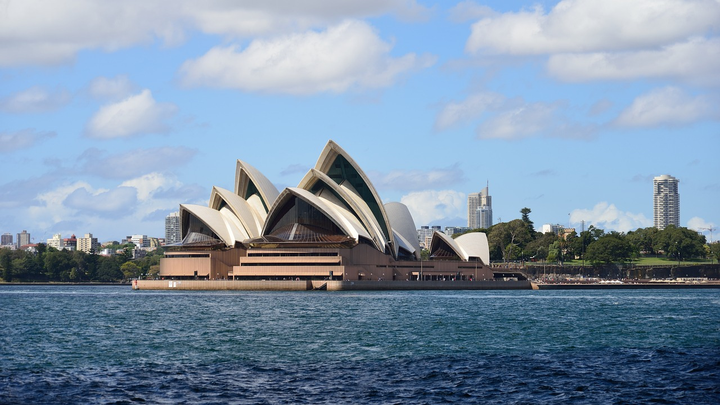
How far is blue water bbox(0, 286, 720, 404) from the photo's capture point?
2575cm

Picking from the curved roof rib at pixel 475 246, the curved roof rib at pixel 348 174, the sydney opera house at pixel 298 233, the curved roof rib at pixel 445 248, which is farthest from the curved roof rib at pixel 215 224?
the curved roof rib at pixel 475 246

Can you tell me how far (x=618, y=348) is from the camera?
38500 mm

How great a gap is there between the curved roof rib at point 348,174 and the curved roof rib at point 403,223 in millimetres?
11163

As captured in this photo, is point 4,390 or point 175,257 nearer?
point 4,390

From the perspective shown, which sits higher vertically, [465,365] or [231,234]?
[231,234]

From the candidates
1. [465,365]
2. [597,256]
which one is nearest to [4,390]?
[465,365]

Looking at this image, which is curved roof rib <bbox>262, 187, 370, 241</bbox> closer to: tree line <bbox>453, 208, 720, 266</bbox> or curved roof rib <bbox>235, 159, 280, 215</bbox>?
curved roof rib <bbox>235, 159, 280, 215</bbox>

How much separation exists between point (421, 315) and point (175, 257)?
67.3m

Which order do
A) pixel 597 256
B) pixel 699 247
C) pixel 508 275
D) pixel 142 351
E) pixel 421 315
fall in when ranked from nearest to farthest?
pixel 142 351 < pixel 421 315 < pixel 508 275 < pixel 597 256 < pixel 699 247

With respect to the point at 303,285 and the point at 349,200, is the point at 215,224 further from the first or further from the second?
the point at 349,200

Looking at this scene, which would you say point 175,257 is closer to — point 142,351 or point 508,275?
point 508,275

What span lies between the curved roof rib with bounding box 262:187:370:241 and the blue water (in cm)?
5172

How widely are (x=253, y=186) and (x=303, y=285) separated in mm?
20101

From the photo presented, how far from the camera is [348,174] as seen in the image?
376 ft
